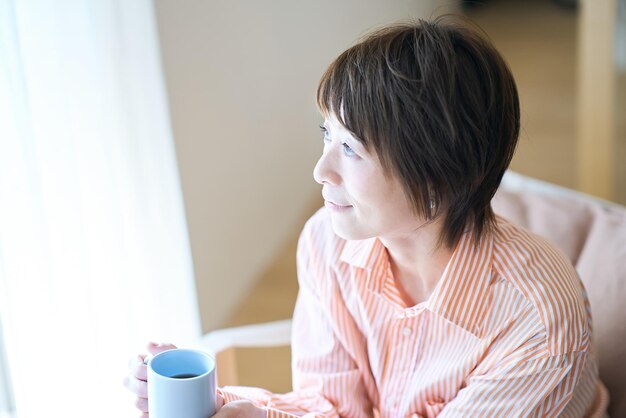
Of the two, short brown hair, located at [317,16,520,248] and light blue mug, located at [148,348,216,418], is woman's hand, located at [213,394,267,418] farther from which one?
short brown hair, located at [317,16,520,248]

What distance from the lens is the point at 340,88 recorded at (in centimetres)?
111

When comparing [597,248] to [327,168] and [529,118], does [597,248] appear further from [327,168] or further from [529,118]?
[529,118]

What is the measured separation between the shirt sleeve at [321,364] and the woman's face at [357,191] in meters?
0.21

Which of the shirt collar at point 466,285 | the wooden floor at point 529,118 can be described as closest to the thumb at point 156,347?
the shirt collar at point 466,285

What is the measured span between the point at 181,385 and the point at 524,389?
498mm

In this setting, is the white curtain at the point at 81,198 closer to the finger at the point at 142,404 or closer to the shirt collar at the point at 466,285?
the finger at the point at 142,404

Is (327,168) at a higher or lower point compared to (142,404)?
higher

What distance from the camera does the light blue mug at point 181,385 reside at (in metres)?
0.95

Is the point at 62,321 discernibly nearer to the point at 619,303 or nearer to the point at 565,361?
the point at 565,361

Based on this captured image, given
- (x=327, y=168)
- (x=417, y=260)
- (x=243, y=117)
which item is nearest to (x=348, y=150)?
(x=327, y=168)

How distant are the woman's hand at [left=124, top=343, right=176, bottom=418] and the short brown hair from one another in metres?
0.38

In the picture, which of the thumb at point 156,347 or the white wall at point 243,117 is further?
the white wall at point 243,117

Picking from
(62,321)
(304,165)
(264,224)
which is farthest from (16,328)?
(304,165)

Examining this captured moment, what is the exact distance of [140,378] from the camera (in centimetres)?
113
